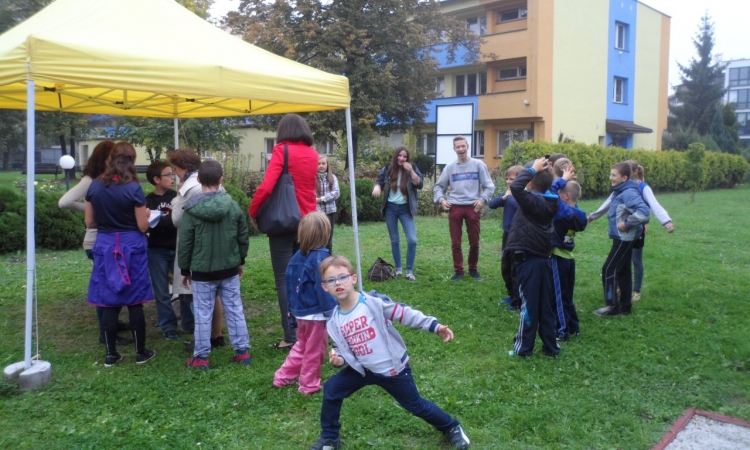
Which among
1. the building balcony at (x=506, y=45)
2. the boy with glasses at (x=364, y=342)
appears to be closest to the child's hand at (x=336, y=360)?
the boy with glasses at (x=364, y=342)

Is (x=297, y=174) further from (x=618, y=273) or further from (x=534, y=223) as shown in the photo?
(x=618, y=273)

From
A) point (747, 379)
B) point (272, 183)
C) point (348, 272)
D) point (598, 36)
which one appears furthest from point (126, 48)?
point (598, 36)

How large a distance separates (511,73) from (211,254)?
2927 centimetres

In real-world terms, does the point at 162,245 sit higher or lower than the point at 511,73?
lower

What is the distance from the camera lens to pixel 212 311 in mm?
4863

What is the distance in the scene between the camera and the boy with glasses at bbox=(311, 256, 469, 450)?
3279 millimetres

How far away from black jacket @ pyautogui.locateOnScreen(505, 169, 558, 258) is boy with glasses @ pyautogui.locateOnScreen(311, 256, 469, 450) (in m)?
1.86

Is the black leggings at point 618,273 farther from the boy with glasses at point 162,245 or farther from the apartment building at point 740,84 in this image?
the apartment building at point 740,84

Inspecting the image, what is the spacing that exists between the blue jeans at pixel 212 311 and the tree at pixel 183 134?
13.8 metres

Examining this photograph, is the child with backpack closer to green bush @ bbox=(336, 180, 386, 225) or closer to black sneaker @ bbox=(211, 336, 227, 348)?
black sneaker @ bbox=(211, 336, 227, 348)

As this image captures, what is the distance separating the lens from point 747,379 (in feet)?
15.1

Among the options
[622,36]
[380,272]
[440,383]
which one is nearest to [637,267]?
[380,272]

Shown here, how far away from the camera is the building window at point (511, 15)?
1200 inches

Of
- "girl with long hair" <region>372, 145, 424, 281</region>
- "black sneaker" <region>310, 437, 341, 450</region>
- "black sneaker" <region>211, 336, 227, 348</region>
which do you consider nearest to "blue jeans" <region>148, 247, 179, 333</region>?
"black sneaker" <region>211, 336, 227, 348</region>
